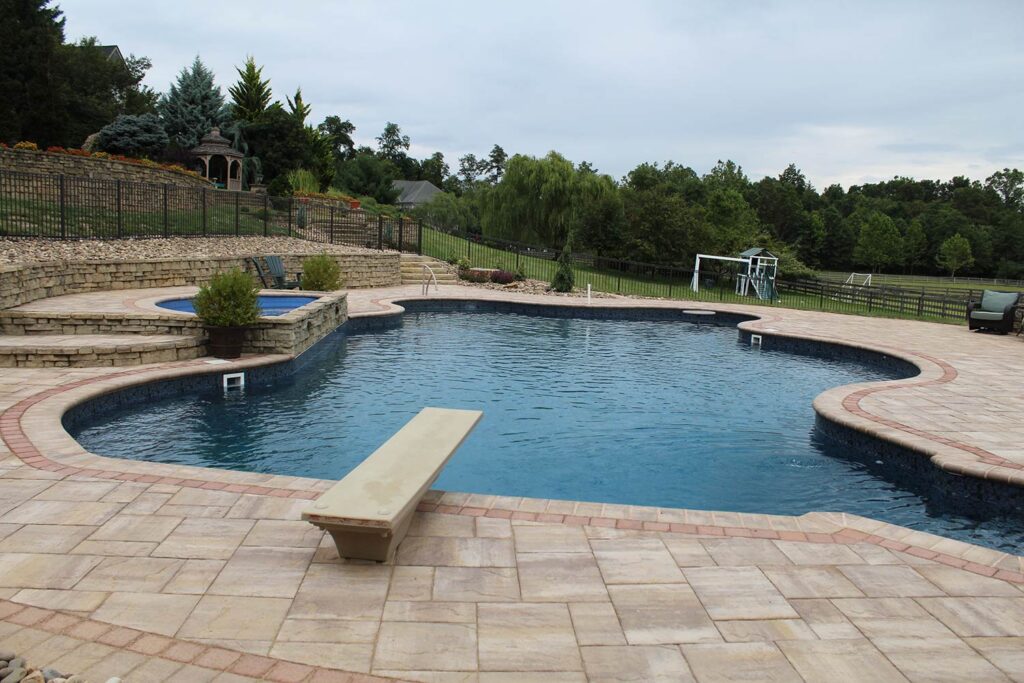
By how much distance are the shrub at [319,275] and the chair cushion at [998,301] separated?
14.6m

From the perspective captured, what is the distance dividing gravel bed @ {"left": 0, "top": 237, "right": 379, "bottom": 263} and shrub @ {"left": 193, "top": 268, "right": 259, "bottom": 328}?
480 cm

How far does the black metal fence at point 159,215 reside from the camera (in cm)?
1418

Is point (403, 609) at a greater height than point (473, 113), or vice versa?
point (473, 113)

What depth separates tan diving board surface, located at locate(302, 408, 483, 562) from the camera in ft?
11.3

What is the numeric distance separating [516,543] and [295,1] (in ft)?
39.3

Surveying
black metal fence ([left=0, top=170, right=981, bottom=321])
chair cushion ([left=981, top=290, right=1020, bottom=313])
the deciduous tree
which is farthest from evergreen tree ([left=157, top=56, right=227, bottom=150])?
the deciduous tree

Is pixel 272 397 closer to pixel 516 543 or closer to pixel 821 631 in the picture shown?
pixel 516 543

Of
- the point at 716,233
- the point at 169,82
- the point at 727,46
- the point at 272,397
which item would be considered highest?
the point at 169,82

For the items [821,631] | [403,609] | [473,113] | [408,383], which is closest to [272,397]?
[408,383]

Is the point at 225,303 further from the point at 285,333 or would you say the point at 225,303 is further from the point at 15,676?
the point at 15,676

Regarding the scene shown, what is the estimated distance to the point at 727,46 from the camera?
15.7 m

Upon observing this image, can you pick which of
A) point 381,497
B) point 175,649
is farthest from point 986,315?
point 175,649

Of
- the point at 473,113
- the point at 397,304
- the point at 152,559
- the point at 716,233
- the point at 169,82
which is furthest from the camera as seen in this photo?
the point at 716,233

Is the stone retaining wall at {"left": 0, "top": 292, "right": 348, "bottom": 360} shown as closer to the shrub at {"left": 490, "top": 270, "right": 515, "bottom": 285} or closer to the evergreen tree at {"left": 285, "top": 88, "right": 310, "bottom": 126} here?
the shrub at {"left": 490, "top": 270, "right": 515, "bottom": 285}
